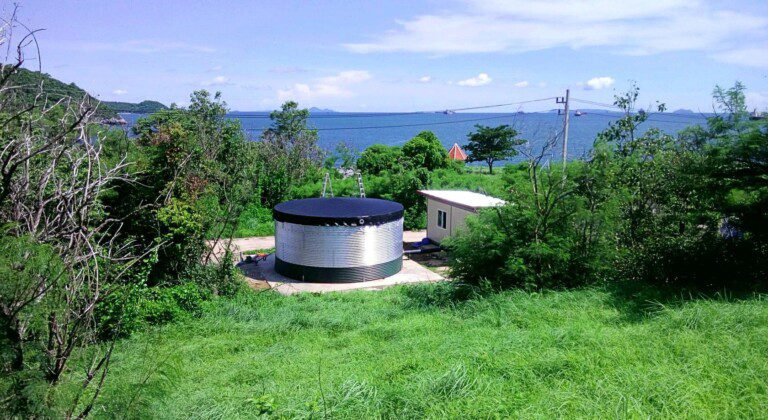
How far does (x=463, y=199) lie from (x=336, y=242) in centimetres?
585

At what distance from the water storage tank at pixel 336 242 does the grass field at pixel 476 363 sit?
6.15m

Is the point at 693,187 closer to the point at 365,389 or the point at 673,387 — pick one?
the point at 673,387

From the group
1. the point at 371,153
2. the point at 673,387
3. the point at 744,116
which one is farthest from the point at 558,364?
the point at 371,153

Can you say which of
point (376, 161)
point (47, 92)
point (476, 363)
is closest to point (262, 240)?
point (376, 161)

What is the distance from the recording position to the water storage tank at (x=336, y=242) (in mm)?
15836

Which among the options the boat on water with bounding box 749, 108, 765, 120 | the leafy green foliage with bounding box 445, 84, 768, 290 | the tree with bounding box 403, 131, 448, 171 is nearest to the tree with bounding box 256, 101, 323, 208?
the tree with bounding box 403, 131, 448, 171

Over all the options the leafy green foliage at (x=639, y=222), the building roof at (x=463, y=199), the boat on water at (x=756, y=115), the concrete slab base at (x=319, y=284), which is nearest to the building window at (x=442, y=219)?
the building roof at (x=463, y=199)

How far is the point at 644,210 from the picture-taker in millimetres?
11430

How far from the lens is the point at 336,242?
1585 centimetres

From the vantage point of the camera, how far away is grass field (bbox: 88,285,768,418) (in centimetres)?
473

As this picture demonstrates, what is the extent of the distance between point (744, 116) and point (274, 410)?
338 inches

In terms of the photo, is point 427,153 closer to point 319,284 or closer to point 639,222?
point 319,284

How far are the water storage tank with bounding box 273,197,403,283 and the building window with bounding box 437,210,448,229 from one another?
135 inches

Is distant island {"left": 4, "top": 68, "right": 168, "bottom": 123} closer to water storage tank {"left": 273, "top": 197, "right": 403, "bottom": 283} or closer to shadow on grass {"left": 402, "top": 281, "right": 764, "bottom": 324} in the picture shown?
shadow on grass {"left": 402, "top": 281, "right": 764, "bottom": 324}
